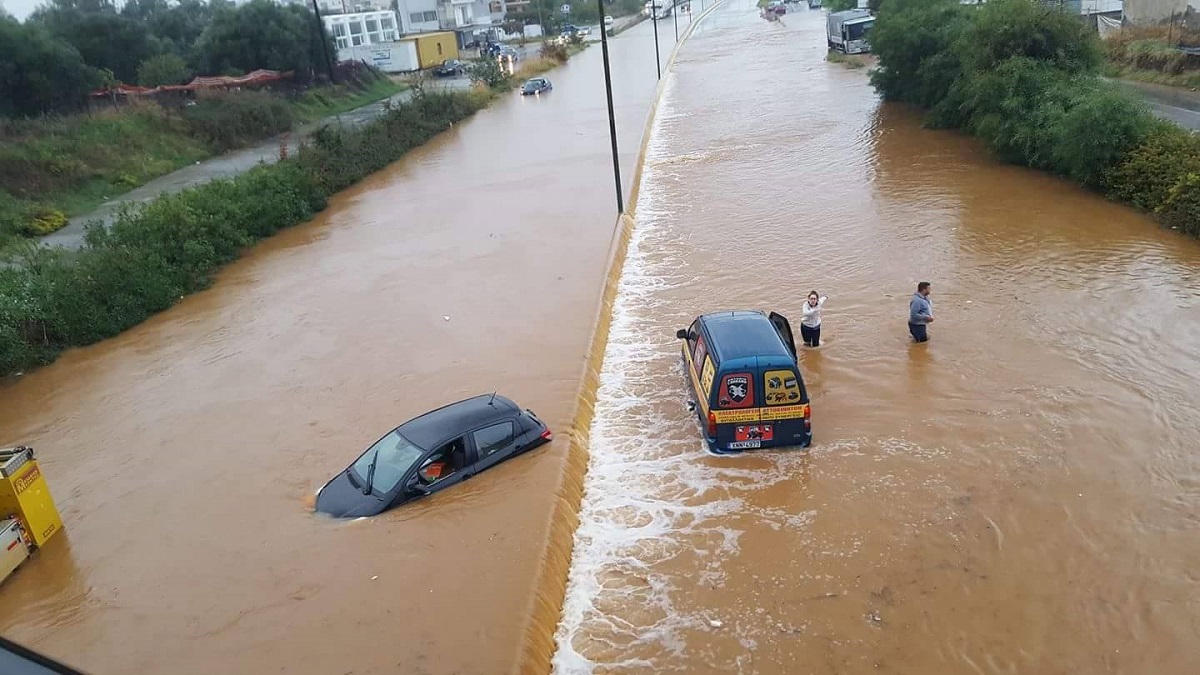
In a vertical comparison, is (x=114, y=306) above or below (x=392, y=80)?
below

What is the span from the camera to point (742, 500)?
34.2ft

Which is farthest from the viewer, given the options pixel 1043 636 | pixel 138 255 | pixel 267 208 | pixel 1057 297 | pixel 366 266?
pixel 267 208

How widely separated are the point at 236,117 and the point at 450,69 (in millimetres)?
30139

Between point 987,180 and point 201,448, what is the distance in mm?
21568

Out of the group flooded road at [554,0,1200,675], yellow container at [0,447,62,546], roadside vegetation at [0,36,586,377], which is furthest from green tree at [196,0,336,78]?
yellow container at [0,447,62,546]

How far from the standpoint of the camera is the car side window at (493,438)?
35.4 ft

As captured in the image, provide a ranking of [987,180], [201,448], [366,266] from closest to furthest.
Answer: [201,448], [366,266], [987,180]

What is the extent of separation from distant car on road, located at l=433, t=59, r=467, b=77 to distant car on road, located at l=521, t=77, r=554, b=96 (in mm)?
11590

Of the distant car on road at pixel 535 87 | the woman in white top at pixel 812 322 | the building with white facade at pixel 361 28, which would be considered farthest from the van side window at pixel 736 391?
the building with white facade at pixel 361 28

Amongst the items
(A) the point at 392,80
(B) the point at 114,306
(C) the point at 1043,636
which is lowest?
(C) the point at 1043,636

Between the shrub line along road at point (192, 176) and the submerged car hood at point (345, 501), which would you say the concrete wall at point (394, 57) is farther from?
the submerged car hood at point (345, 501)

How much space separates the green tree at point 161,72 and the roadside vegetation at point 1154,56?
46218 mm

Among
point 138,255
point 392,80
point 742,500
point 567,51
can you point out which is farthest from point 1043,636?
point 567,51

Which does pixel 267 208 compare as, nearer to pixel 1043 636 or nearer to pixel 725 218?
pixel 725 218
